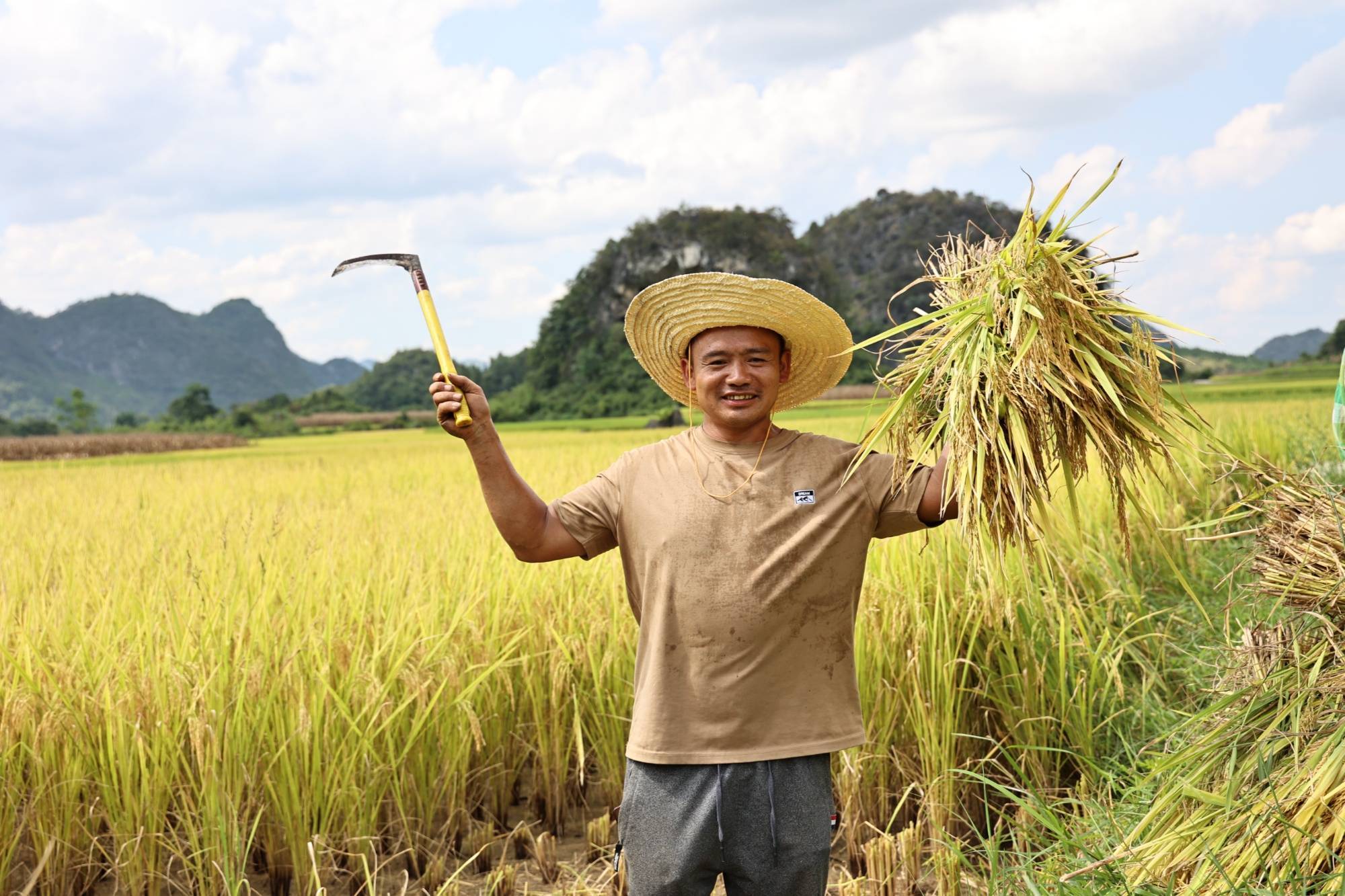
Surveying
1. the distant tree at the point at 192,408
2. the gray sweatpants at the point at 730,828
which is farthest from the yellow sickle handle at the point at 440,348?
the distant tree at the point at 192,408

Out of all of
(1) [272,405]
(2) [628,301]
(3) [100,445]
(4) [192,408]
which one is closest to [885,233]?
(2) [628,301]

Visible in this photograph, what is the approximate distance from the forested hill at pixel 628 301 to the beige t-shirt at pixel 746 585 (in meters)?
37.4

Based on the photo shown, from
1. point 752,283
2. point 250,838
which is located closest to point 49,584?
point 250,838

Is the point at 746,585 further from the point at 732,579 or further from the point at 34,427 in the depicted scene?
the point at 34,427

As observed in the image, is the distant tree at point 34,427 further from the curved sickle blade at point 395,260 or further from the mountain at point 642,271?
the curved sickle blade at point 395,260

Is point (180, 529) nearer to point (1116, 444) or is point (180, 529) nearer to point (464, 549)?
point (464, 549)

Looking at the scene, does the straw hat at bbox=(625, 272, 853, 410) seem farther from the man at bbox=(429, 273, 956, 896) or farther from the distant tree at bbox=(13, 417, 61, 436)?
the distant tree at bbox=(13, 417, 61, 436)

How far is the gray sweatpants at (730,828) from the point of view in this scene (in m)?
1.70

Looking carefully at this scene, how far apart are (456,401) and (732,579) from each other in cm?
58

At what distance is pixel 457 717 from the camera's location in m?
2.74

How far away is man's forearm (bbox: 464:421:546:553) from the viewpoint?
1.78 metres

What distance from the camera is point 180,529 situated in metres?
5.27

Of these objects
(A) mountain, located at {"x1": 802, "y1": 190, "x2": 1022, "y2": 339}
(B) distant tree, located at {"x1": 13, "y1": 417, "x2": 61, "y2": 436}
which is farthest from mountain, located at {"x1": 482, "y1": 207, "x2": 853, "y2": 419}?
(B) distant tree, located at {"x1": 13, "y1": 417, "x2": 61, "y2": 436}

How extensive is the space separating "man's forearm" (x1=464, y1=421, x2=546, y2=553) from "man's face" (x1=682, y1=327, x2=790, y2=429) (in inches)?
14.9
